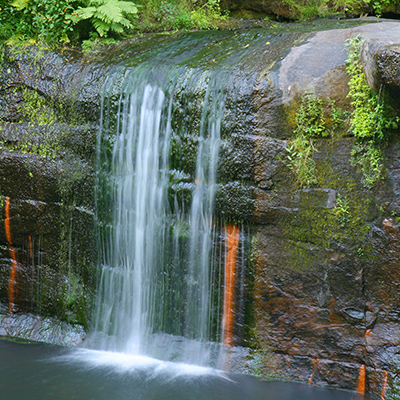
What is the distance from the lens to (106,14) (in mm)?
7031

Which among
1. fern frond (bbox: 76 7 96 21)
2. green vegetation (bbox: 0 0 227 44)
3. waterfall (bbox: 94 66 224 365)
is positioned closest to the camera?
waterfall (bbox: 94 66 224 365)

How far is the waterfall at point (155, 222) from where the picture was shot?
5.35m

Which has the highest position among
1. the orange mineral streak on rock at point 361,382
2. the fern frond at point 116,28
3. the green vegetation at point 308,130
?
the fern frond at point 116,28

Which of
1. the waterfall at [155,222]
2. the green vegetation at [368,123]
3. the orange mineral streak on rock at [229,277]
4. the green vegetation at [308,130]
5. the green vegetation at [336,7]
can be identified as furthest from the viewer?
the green vegetation at [336,7]

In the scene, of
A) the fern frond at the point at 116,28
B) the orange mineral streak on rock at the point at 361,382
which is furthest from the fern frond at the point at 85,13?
the orange mineral streak on rock at the point at 361,382

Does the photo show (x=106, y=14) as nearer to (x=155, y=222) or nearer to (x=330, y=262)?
(x=155, y=222)

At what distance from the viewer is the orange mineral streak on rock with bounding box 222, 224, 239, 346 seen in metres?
5.23

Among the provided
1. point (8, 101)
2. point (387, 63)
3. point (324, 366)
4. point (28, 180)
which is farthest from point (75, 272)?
point (387, 63)

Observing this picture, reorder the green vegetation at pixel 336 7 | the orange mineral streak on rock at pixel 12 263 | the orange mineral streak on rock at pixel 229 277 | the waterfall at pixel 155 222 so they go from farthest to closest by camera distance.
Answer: the green vegetation at pixel 336 7 → the orange mineral streak on rock at pixel 12 263 → the waterfall at pixel 155 222 → the orange mineral streak on rock at pixel 229 277

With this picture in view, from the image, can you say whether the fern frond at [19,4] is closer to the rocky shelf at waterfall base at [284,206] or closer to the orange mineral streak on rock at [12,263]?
the rocky shelf at waterfall base at [284,206]

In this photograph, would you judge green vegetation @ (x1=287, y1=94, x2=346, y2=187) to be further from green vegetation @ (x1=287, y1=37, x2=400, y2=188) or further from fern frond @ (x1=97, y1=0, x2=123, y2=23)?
fern frond @ (x1=97, y1=0, x2=123, y2=23)

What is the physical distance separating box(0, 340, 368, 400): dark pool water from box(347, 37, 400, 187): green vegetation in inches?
94.2

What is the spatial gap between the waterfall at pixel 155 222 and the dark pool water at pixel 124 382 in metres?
0.25

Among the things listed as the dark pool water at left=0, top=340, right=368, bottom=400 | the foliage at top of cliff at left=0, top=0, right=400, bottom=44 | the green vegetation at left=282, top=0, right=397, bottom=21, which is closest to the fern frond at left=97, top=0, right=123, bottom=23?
the foliage at top of cliff at left=0, top=0, right=400, bottom=44
